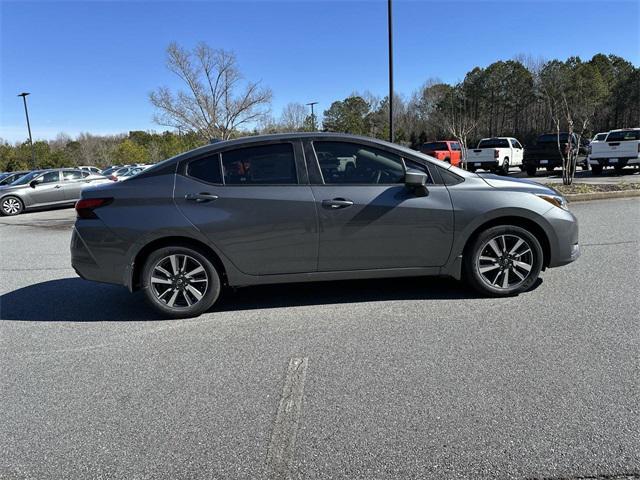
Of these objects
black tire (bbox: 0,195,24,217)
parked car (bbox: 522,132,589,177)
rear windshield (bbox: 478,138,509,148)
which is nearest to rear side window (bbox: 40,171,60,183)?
black tire (bbox: 0,195,24,217)

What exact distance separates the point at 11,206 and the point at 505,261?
55.0ft

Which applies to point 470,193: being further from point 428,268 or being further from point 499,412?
point 499,412

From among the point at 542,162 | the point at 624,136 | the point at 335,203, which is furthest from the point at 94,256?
the point at 624,136

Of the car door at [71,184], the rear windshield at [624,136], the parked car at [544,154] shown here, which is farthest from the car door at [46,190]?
the rear windshield at [624,136]

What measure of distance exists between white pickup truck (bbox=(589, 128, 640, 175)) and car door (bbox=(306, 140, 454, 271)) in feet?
56.7

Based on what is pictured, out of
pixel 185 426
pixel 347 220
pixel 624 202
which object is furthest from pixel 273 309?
pixel 624 202

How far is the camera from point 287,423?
2.73 metres

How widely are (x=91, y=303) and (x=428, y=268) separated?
360 cm

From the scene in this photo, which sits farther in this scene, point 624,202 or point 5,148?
point 5,148

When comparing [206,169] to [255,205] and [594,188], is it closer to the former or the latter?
[255,205]

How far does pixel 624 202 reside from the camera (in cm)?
1110

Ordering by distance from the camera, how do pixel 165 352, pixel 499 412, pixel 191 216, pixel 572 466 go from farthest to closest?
pixel 191 216
pixel 165 352
pixel 499 412
pixel 572 466

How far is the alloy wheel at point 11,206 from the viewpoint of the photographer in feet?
52.2

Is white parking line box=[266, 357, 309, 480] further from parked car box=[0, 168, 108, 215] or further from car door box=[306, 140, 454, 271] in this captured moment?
parked car box=[0, 168, 108, 215]
